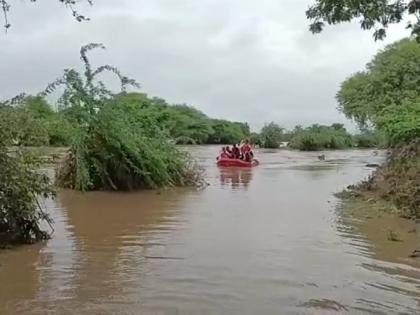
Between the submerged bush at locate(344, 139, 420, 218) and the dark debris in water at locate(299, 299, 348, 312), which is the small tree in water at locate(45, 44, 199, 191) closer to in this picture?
the submerged bush at locate(344, 139, 420, 218)

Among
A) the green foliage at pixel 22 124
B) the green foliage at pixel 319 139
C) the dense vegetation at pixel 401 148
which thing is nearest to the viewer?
the green foliage at pixel 22 124

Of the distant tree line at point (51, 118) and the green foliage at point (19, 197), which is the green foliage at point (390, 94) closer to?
the distant tree line at point (51, 118)

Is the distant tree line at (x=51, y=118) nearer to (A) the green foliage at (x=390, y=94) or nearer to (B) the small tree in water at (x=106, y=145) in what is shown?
(B) the small tree in water at (x=106, y=145)

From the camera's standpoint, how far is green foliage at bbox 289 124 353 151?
73250 mm

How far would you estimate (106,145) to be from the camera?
63.4ft

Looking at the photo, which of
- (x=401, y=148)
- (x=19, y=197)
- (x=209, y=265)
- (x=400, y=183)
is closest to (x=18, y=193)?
(x=19, y=197)

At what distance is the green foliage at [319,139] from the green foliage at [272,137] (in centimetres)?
187

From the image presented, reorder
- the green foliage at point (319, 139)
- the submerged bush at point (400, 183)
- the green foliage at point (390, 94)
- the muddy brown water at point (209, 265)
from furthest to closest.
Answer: the green foliage at point (319, 139) → the green foliage at point (390, 94) → the submerged bush at point (400, 183) → the muddy brown water at point (209, 265)

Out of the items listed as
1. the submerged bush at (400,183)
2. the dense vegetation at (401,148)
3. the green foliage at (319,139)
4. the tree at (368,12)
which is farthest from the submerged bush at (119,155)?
the green foliage at (319,139)

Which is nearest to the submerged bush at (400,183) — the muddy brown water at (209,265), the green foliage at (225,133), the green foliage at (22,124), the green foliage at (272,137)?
the muddy brown water at (209,265)

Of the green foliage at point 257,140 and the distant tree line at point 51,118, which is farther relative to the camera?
the green foliage at point 257,140

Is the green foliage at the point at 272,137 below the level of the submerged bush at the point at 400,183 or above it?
above

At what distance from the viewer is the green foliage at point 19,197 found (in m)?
9.49

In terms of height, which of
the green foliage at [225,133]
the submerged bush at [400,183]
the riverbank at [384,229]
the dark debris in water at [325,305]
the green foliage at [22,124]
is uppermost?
the green foliage at [225,133]
